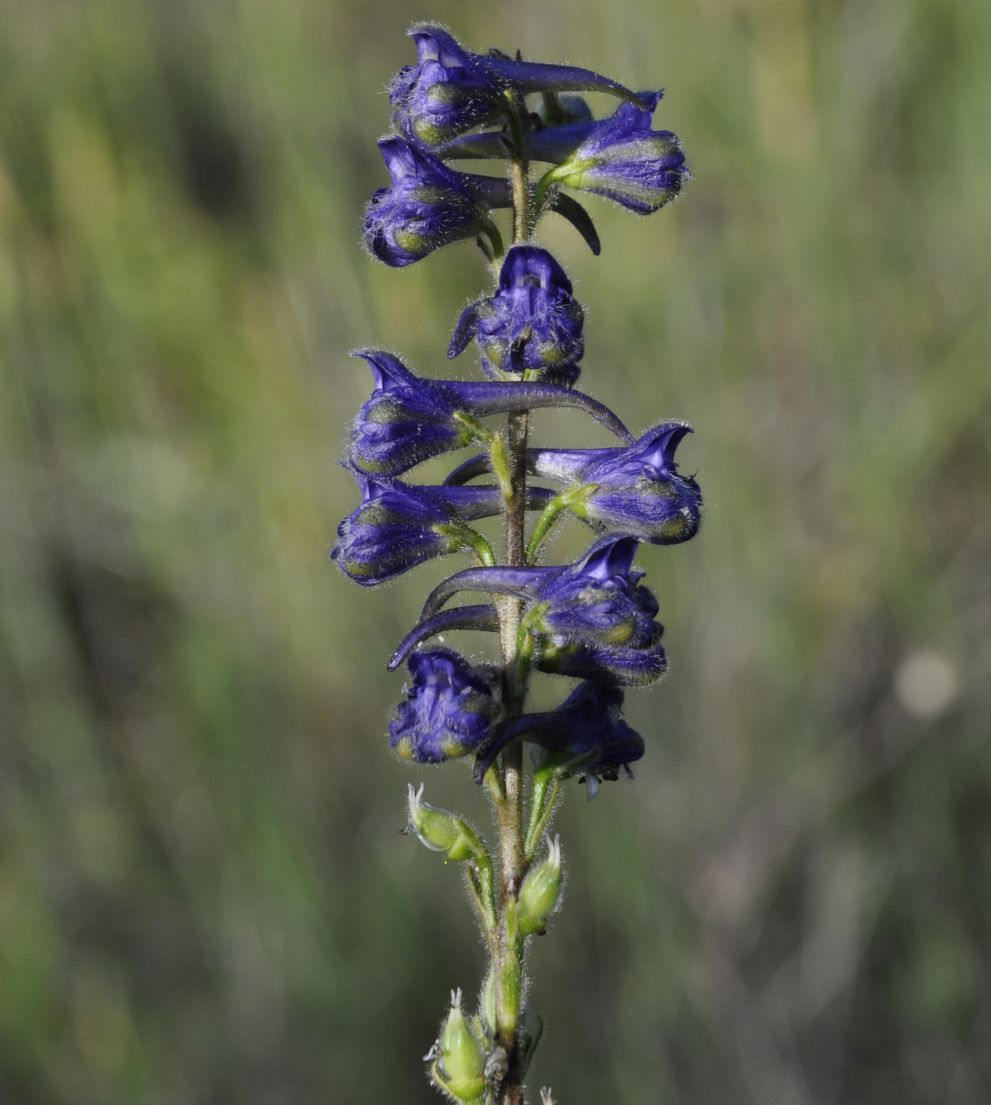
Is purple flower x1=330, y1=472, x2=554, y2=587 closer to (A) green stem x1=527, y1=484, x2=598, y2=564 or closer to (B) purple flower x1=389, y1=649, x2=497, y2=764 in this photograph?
(A) green stem x1=527, y1=484, x2=598, y2=564

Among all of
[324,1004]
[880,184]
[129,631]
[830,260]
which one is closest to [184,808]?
[324,1004]

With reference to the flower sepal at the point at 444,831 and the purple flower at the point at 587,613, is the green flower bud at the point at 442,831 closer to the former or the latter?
the flower sepal at the point at 444,831

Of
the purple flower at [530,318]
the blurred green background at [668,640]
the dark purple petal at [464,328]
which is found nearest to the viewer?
the purple flower at [530,318]

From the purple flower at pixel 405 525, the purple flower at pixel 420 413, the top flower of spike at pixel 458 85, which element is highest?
the top flower of spike at pixel 458 85

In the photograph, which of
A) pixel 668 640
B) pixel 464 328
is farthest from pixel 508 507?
pixel 668 640

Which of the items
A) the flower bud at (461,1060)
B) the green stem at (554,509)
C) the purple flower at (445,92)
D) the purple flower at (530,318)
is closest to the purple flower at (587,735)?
the green stem at (554,509)

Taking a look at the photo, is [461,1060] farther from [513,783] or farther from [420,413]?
[420,413]

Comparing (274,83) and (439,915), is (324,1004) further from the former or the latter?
(274,83)
